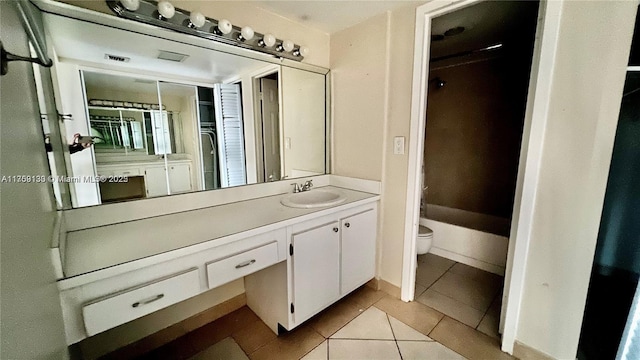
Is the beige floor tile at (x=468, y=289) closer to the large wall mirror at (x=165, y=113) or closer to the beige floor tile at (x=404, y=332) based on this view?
the beige floor tile at (x=404, y=332)

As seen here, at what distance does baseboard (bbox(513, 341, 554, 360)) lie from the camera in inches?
51.3

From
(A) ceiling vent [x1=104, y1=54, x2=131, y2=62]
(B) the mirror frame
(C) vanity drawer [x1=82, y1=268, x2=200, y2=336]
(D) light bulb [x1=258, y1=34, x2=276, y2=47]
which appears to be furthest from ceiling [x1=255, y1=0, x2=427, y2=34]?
(C) vanity drawer [x1=82, y1=268, x2=200, y2=336]

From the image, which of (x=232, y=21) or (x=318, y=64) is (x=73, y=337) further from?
(x=318, y=64)

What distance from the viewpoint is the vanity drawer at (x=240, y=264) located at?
1091 mm

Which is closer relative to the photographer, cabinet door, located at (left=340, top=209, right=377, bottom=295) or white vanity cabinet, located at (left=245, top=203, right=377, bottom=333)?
white vanity cabinet, located at (left=245, top=203, right=377, bottom=333)

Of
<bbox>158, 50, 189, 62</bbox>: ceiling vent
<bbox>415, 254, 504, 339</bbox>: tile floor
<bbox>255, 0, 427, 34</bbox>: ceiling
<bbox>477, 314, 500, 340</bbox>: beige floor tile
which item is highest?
<bbox>255, 0, 427, 34</bbox>: ceiling

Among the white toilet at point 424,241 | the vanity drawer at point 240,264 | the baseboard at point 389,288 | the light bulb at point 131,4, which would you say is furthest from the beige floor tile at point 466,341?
the light bulb at point 131,4

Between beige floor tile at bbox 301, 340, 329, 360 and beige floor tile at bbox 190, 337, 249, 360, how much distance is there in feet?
1.14

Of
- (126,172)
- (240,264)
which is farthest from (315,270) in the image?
(126,172)

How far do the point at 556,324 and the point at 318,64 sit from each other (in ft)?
7.23

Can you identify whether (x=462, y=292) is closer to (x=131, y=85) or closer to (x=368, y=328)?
(x=368, y=328)

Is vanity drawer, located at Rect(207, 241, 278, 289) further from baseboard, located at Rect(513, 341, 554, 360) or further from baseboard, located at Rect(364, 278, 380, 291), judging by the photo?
baseboard, located at Rect(513, 341, 554, 360)

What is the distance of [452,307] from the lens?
5.81 ft

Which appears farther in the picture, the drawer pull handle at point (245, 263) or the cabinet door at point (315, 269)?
the cabinet door at point (315, 269)
